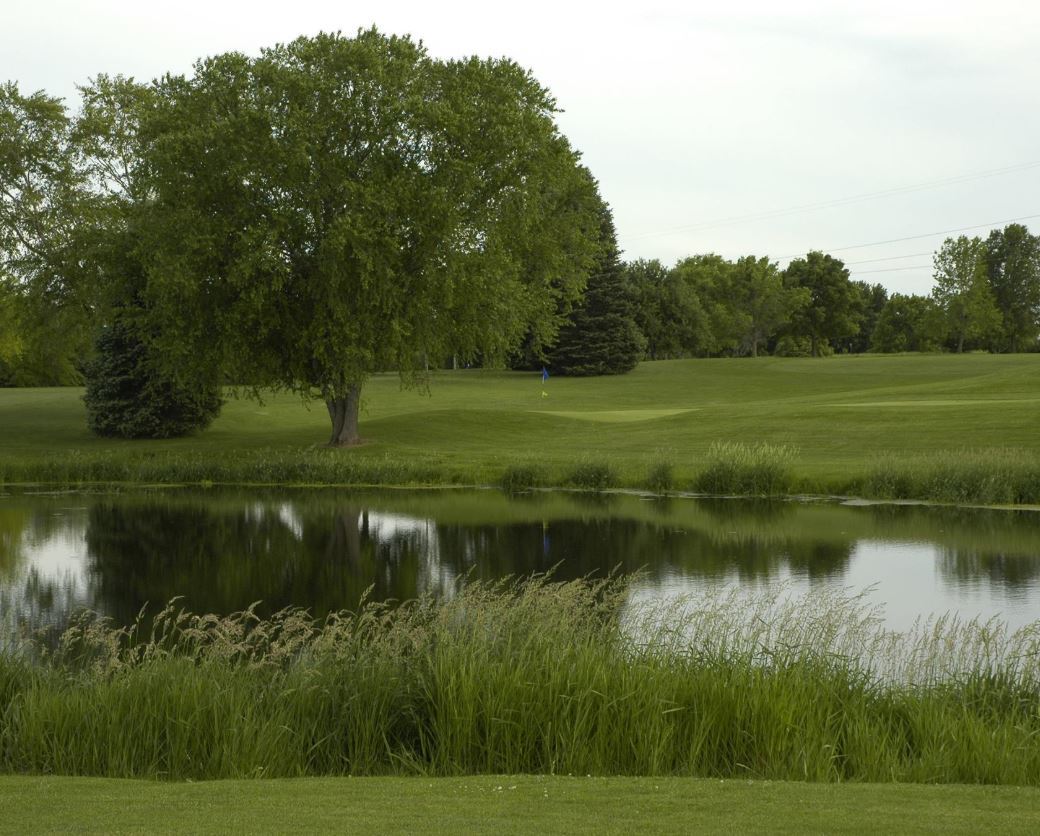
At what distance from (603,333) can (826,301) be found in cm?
Answer: 3373

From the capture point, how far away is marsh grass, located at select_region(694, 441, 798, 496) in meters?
29.6

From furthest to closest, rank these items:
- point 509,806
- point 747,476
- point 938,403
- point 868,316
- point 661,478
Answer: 1. point 868,316
2. point 938,403
3. point 661,478
4. point 747,476
5. point 509,806

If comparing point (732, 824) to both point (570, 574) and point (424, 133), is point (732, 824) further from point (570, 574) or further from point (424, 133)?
point (424, 133)

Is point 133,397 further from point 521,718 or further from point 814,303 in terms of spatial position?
point 814,303

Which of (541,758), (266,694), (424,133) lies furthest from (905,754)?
(424,133)

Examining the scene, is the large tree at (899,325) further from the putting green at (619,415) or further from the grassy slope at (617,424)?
the putting green at (619,415)

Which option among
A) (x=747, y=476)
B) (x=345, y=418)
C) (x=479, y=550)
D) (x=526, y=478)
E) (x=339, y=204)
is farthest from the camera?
(x=345, y=418)

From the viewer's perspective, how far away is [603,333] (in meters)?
71.8

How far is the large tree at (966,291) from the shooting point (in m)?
93.8

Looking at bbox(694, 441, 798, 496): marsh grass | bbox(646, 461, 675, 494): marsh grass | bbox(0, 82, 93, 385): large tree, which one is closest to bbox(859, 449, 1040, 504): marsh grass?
bbox(694, 441, 798, 496): marsh grass

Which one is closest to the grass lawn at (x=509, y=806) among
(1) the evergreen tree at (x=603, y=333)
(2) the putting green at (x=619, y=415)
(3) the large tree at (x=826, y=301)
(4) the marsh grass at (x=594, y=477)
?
(4) the marsh grass at (x=594, y=477)

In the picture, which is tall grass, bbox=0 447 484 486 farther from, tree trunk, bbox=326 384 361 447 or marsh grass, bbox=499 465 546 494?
tree trunk, bbox=326 384 361 447

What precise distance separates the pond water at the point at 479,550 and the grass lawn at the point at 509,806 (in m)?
7.84

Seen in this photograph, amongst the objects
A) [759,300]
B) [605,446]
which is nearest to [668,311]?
[759,300]
